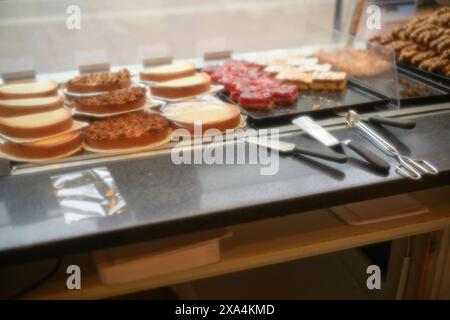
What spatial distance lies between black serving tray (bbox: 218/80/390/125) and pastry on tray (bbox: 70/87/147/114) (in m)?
0.27

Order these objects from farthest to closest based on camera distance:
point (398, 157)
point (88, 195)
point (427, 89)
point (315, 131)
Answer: point (427, 89) < point (315, 131) < point (398, 157) < point (88, 195)

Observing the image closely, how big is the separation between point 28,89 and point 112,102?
282 millimetres

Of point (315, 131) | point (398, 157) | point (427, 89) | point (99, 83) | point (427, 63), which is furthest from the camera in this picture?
point (427, 63)

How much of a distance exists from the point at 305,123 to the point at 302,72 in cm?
39

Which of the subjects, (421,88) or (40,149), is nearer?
(40,149)

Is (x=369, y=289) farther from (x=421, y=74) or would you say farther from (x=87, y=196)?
(x=87, y=196)

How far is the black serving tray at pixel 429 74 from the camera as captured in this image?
146 centimetres

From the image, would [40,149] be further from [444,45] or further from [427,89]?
[444,45]

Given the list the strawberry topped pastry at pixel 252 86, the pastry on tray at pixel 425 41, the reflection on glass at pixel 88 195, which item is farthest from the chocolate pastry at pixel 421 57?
the reflection on glass at pixel 88 195

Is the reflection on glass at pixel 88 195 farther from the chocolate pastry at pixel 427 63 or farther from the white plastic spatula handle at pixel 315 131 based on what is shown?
the chocolate pastry at pixel 427 63

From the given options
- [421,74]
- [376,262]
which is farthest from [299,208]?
[421,74]

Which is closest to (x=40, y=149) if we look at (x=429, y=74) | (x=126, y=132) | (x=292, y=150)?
(x=126, y=132)

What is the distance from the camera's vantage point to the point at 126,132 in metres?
1.10

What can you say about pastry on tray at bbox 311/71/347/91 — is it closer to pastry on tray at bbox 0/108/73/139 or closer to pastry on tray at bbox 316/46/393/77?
pastry on tray at bbox 316/46/393/77
